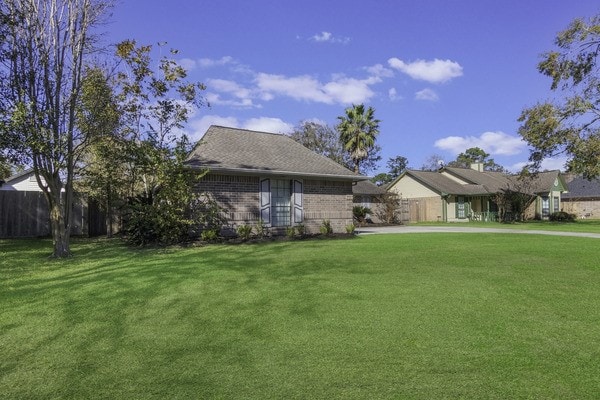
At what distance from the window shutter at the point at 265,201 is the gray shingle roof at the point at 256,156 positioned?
2.16 ft

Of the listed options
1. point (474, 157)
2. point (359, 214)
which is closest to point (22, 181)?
point (359, 214)

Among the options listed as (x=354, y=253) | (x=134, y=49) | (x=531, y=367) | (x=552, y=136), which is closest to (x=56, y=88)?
(x=134, y=49)

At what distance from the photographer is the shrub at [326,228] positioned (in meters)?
16.6

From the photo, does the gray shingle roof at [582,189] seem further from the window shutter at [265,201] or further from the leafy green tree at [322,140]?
the window shutter at [265,201]

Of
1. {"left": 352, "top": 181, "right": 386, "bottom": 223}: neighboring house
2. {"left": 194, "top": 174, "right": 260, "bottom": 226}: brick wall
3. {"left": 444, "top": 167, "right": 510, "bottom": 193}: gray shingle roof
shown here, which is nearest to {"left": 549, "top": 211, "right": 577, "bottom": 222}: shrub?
{"left": 444, "top": 167, "right": 510, "bottom": 193}: gray shingle roof

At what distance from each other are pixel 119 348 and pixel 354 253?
7.48 metres

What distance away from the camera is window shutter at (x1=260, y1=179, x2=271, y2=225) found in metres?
16.2

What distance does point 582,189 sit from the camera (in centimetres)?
4728

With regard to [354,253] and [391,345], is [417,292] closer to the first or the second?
[391,345]

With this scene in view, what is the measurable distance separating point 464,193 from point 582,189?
68.7 ft

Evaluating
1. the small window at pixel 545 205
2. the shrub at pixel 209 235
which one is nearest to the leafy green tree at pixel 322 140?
the small window at pixel 545 205

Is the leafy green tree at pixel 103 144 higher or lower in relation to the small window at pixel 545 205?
A: higher

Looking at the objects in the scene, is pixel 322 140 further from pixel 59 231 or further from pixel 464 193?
pixel 59 231

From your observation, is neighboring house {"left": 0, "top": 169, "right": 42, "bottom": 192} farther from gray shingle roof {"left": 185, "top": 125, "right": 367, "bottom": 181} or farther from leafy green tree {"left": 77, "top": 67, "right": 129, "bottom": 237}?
gray shingle roof {"left": 185, "top": 125, "right": 367, "bottom": 181}
